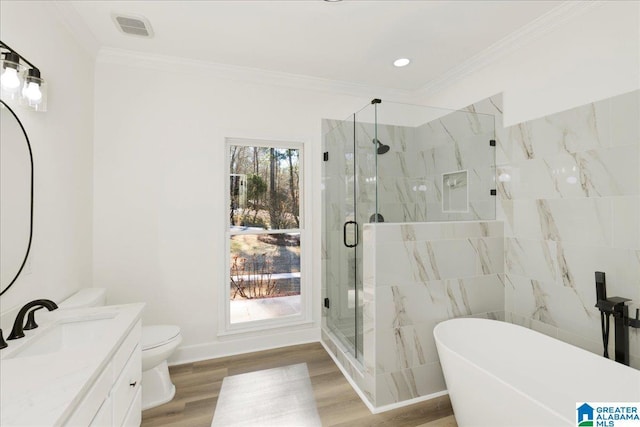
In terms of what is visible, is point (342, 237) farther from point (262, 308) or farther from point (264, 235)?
point (262, 308)

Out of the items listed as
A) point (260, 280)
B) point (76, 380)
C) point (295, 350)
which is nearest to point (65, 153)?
point (76, 380)

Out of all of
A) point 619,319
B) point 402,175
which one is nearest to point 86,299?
point 402,175

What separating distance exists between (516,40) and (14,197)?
3.39 m

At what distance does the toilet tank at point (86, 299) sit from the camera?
1.88 m

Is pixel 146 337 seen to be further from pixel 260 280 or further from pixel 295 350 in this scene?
pixel 295 350

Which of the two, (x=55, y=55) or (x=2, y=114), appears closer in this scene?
(x=2, y=114)

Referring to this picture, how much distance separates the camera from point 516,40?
2.19 meters

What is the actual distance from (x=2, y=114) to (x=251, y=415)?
2.18 metres

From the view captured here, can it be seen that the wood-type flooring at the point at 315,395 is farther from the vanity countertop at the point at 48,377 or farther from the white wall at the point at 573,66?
the white wall at the point at 573,66

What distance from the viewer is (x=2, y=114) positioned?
1378 mm

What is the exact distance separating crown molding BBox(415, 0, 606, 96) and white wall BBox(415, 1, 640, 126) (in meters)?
0.03

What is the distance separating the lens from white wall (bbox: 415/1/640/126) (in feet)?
5.36

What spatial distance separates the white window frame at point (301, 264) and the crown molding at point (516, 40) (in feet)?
5.22

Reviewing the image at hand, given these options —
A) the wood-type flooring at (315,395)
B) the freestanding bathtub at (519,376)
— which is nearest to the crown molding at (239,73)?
the freestanding bathtub at (519,376)
